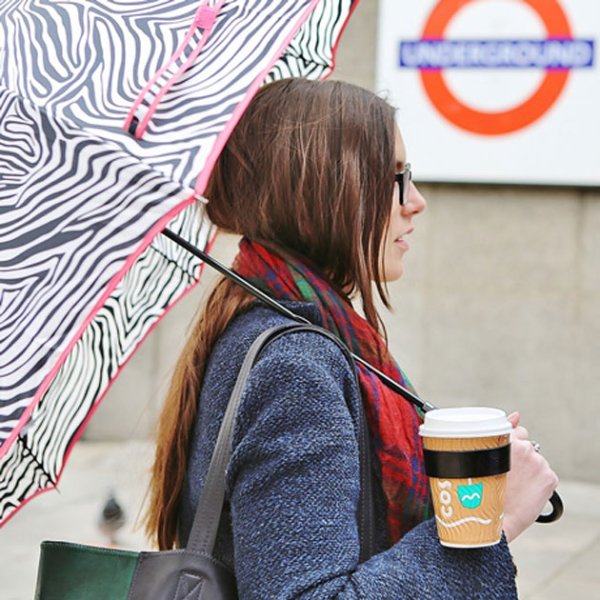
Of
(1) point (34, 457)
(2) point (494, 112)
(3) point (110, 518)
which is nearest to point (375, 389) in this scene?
(1) point (34, 457)

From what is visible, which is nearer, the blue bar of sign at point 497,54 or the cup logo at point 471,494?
the cup logo at point 471,494

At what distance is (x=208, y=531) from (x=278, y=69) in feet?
4.98

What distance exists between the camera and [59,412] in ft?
8.84

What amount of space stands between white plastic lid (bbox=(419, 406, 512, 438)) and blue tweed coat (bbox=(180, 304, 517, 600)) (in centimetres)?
14

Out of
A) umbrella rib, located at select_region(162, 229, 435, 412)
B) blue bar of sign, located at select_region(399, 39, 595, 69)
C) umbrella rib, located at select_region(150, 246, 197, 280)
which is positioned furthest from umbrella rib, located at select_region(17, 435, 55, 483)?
blue bar of sign, located at select_region(399, 39, 595, 69)

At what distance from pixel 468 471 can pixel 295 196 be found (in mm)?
626

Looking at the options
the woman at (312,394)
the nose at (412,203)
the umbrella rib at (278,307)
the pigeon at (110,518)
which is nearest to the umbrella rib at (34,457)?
the woman at (312,394)

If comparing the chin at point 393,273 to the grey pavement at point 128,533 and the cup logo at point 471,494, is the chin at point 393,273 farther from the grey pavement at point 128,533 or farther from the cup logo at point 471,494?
the grey pavement at point 128,533

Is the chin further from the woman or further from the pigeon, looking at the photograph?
the pigeon

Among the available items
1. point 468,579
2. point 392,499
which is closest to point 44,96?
point 392,499

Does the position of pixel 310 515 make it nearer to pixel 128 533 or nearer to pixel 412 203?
pixel 412 203

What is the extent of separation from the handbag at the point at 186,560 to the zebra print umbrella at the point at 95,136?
236 millimetres

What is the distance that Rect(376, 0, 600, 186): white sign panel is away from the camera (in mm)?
7395

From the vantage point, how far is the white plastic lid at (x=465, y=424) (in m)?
1.77
